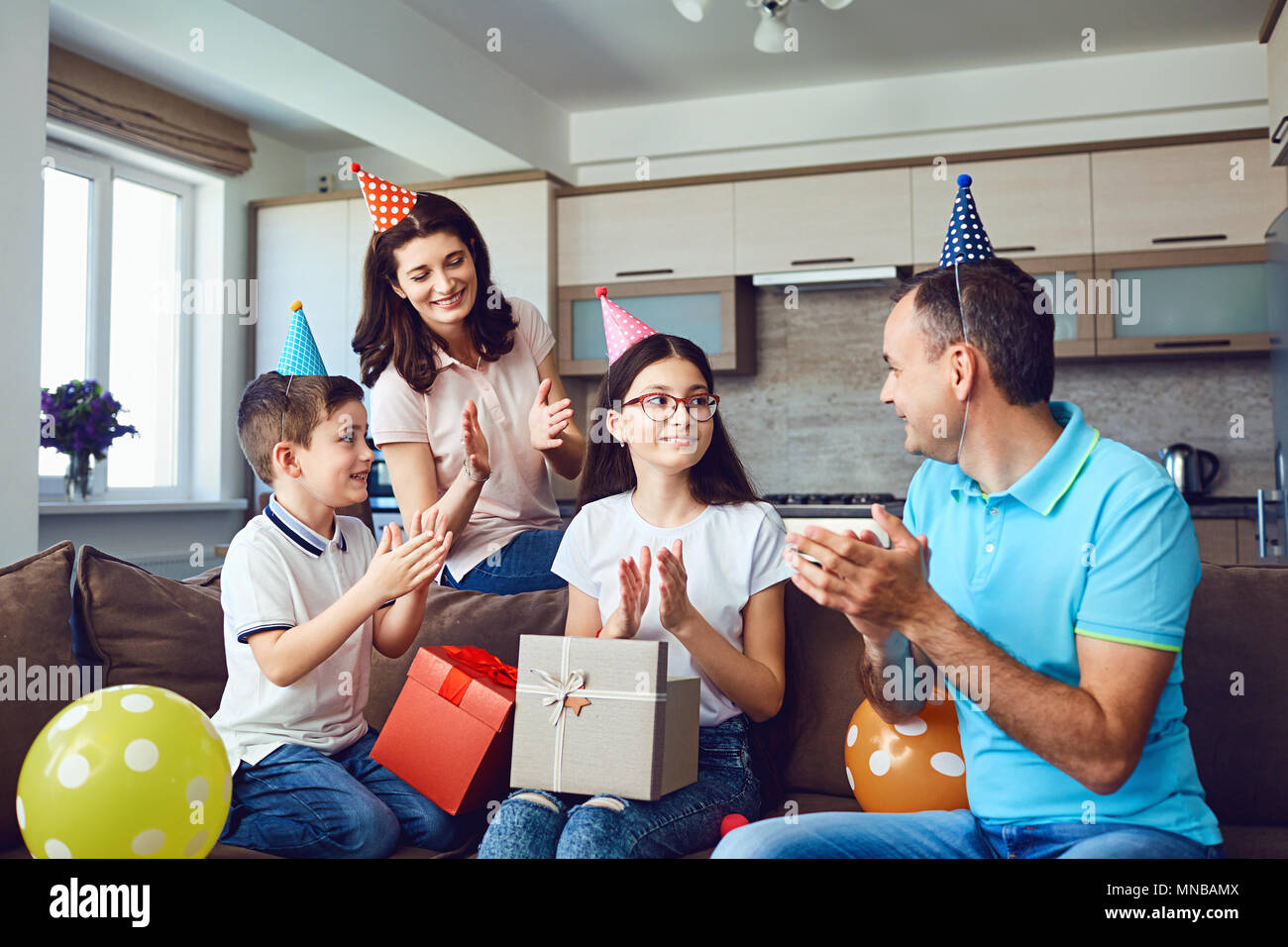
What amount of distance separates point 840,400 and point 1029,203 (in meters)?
1.17

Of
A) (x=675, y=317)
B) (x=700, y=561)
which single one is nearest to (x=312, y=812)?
(x=700, y=561)

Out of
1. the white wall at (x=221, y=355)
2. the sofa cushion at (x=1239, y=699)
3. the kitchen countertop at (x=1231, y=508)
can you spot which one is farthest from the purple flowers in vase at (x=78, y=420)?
the kitchen countertop at (x=1231, y=508)

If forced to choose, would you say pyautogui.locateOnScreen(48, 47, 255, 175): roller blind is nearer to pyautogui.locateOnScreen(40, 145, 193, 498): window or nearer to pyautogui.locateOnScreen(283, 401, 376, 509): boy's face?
pyautogui.locateOnScreen(40, 145, 193, 498): window

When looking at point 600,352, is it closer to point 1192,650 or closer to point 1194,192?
point 1194,192

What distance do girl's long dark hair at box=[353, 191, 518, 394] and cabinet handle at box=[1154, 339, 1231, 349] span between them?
3.09 meters

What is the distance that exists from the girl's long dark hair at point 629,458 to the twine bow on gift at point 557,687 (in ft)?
1.48

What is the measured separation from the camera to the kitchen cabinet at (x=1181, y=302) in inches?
160

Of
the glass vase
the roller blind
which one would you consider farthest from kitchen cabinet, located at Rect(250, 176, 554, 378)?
the glass vase

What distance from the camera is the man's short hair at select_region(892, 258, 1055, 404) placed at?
1302 mm

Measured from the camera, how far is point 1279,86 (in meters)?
3.26

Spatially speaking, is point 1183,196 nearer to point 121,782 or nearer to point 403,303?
point 403,303

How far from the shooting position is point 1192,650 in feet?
5.57
